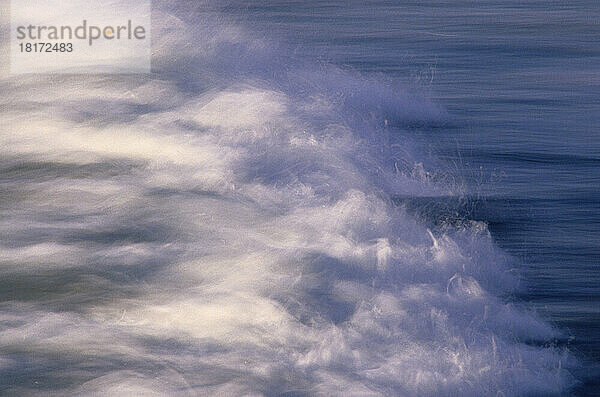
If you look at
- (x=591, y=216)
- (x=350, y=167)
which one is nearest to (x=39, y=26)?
(x=350, y=167)

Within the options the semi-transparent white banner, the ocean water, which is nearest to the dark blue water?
the ocean water

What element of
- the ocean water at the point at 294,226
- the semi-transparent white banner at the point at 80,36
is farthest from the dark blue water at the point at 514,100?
the semi-transparent white banner at the point at 80,36

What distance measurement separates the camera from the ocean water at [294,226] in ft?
13.7

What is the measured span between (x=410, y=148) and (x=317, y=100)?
810 millimetres

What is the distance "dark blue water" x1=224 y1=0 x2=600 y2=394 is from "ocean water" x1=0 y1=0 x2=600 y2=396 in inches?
1.1

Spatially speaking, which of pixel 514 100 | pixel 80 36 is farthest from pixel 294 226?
pixel 80 36

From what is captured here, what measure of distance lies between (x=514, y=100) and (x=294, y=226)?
4526mm

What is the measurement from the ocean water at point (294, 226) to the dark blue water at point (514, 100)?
1.1 inches

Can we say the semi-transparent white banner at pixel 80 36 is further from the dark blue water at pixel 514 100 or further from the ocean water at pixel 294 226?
the dark blue water at pixel 514 100

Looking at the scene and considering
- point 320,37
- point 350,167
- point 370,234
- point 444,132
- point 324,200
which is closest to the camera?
point 370,234

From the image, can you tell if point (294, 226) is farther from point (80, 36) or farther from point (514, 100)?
point (80, 36)

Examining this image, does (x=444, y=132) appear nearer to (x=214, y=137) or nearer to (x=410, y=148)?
(x=410, y=148)

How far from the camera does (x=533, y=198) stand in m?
6.96

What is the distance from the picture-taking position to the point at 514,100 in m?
9.44
